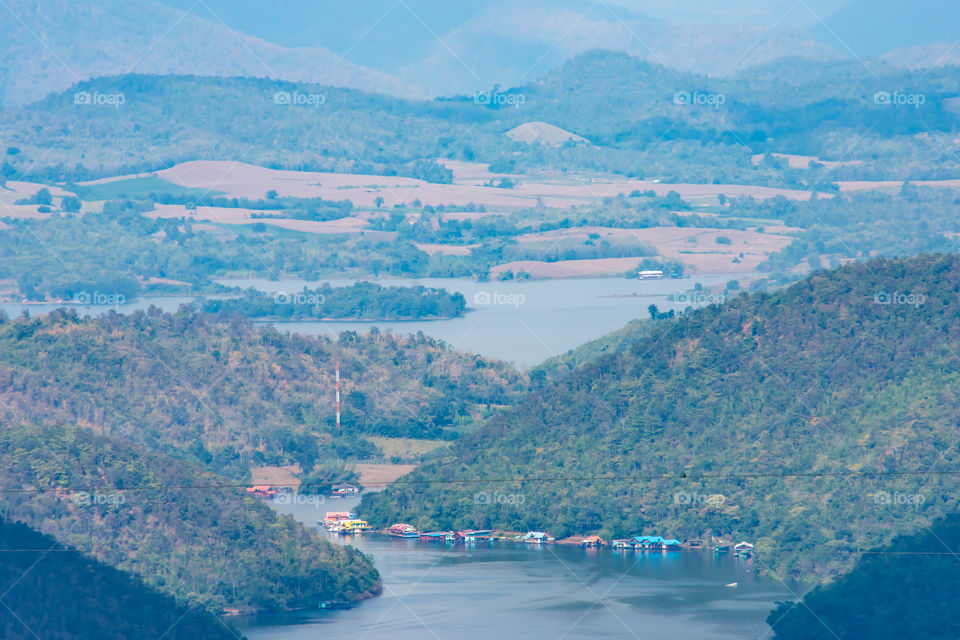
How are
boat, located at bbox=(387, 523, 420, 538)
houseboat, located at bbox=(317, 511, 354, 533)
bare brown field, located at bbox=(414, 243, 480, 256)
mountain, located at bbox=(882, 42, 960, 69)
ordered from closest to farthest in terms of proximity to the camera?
1. boat, located at bbox=(387, 523, 420, 538)
2. houseboat, located at bbox=(317, 511, 354, 533)
3. bare brown field, located at bbox=(414, 243, 480, 256)
4. mountain, located at bbox=(882, 42, 960, 69)

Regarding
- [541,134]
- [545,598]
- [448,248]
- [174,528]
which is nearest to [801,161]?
[541,134]

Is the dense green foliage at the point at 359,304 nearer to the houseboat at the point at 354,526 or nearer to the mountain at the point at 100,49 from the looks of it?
the houseboat at the point at 354,526

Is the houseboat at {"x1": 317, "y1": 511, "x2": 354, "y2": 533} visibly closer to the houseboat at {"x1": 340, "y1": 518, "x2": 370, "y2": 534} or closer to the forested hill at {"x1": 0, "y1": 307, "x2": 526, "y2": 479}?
the houseboat at {"x1": 340, "y1": 518, "x2": 370, "y2": 534}

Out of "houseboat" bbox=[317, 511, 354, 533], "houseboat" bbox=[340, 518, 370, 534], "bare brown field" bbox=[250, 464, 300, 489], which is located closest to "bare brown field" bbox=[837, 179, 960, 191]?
"bare brown field" bbox=[250, 464, 300, 489]

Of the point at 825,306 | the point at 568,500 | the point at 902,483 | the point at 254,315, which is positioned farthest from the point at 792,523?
the point at 254,315

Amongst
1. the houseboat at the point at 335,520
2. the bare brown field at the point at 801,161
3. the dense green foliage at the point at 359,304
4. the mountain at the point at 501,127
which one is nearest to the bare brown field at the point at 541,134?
the mountain at the point at 501,127

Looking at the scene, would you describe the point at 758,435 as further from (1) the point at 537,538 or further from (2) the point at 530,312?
(2) the point at 530,312
